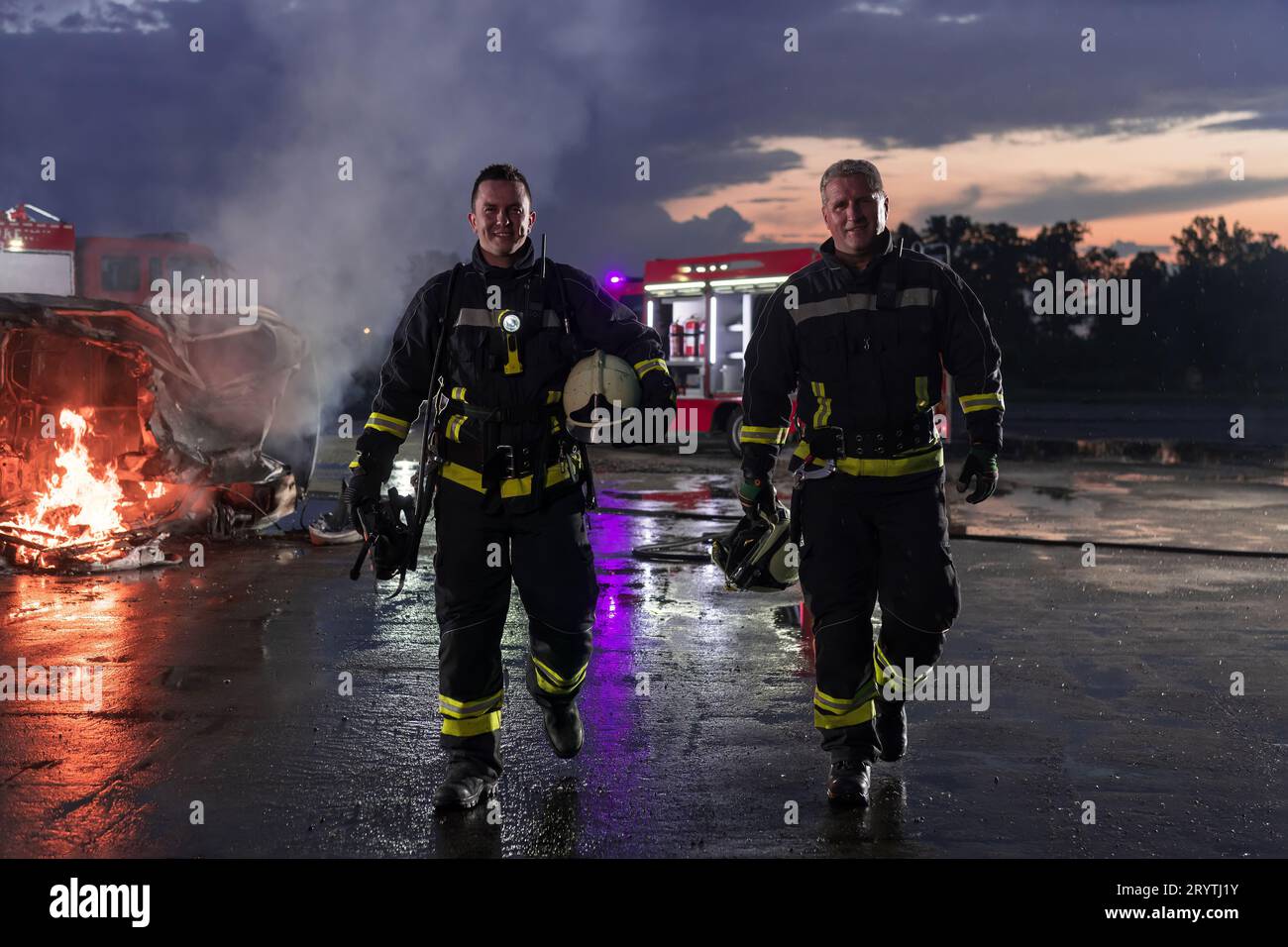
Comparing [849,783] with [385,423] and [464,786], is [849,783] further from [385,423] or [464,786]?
[385,423]

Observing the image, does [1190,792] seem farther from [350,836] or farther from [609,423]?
[350,836]

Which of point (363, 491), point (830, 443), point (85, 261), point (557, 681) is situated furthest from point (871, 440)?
point (85, 261)

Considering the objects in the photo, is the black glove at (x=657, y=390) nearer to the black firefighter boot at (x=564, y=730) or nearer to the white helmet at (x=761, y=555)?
the white helmet at (x=761, y=555)

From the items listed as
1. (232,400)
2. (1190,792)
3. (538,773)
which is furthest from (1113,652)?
(232,400)

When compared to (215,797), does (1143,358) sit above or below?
above

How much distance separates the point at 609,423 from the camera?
13.2ft

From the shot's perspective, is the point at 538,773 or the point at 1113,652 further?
the point at 1113,652

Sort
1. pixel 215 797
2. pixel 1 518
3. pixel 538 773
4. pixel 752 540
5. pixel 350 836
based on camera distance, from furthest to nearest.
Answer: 1. pixel 1 518
2. pixel 752 540
3. pixel 538 773
4. pixel 215 797
5. pixel 350 836

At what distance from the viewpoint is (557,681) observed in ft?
13.3

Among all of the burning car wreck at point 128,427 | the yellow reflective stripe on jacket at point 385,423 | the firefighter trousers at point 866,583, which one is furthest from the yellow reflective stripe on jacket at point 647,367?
the burning car wreck at point 128,427

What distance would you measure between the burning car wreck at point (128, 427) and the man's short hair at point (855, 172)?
19.0 feet

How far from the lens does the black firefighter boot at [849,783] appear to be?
3744 millimetres
